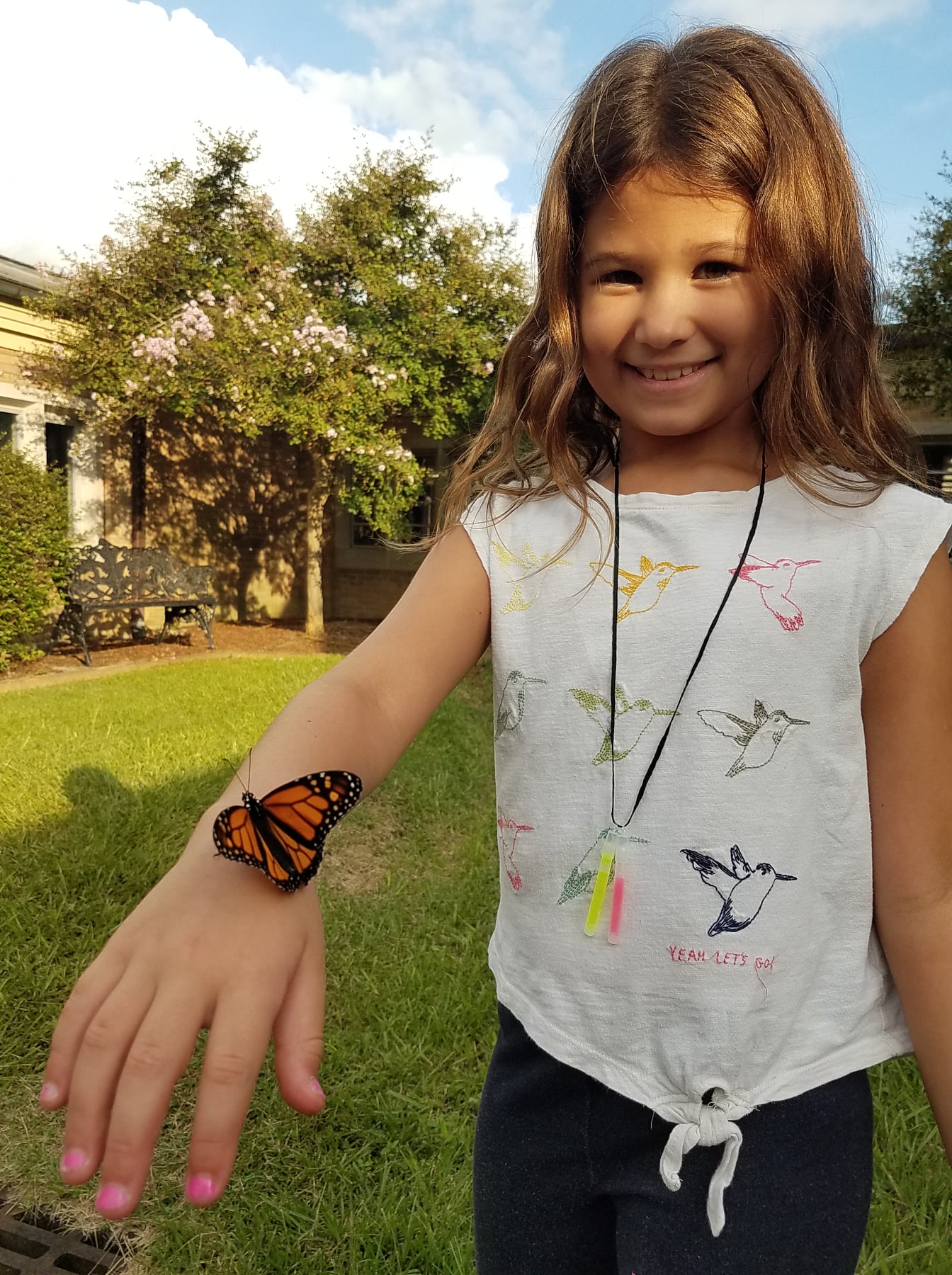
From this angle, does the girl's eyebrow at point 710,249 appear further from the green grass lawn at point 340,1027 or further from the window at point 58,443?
the window at point 58,443

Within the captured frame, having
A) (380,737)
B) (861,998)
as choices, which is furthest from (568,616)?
(861,998)

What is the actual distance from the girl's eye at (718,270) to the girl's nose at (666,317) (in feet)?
0.16

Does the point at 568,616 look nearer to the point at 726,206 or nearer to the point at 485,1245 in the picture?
the point at 726,206

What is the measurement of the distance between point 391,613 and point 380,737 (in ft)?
0.73

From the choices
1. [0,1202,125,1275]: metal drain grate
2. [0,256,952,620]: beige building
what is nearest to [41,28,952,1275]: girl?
[0,1202,125,1275]: metal drain grate

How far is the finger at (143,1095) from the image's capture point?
60cm

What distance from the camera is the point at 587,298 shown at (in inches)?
45.1

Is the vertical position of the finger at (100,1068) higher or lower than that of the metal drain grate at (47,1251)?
higher

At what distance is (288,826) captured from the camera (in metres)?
0.70

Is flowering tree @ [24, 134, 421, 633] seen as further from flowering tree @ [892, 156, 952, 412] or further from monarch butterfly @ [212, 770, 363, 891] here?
monarch butterfly @ [212, 770, 363, 891]

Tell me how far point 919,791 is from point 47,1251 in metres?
2.19

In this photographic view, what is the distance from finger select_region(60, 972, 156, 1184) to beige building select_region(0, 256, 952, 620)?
9818 mm

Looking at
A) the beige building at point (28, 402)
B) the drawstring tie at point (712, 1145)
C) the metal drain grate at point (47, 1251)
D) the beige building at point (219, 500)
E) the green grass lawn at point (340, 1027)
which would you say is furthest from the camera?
the beige building at point (219, 500)

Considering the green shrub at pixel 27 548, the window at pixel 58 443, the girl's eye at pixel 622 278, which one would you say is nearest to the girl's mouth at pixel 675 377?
the girl's eye at pixel 622 278
